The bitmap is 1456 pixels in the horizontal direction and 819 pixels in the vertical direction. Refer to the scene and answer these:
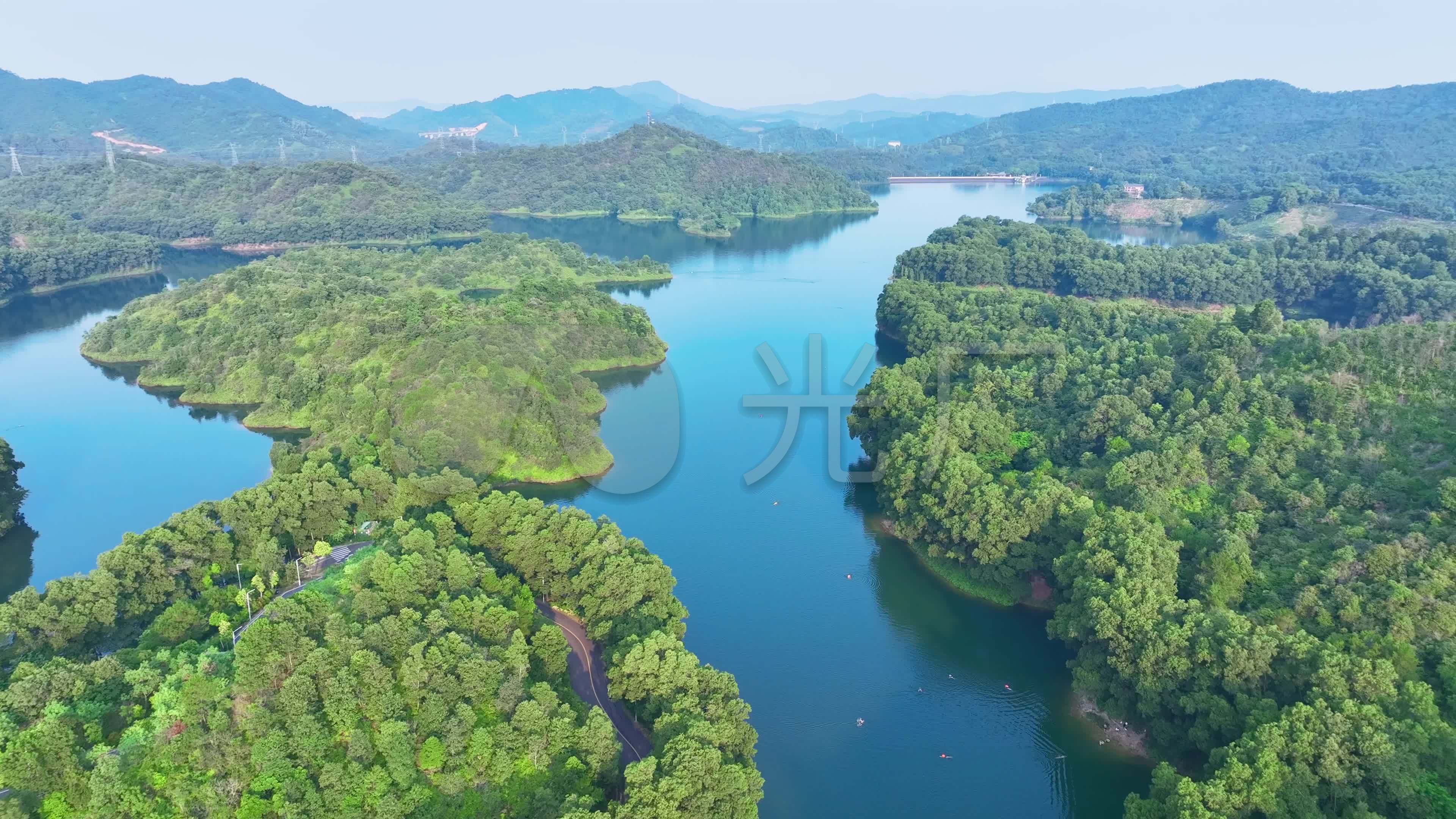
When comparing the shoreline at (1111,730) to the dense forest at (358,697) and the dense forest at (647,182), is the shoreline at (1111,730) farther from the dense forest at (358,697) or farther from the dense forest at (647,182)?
the dense forest at (647,182)

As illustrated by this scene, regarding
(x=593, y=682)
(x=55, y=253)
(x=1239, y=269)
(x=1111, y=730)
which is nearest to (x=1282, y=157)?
(x=1239, y=269)

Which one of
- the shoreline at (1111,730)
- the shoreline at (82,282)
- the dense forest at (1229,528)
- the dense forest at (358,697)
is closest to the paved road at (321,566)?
the dense forest at (358,697)

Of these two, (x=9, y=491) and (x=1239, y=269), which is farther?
(x=1239, y=269)

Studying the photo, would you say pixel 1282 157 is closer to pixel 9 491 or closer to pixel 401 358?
pixel 401 358

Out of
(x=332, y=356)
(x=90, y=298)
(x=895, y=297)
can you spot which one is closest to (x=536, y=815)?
(x=332, y=356)

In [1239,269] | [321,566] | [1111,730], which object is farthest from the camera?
[1239,269]

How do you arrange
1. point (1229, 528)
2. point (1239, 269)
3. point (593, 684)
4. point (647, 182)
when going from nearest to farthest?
point (593, 684) < point (1229, 528) < point (1239, 269) < point (647, 182)

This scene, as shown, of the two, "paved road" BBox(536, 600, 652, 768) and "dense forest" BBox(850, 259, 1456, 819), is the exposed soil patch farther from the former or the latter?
"paved road" BBox(536, 600, 652, 768)

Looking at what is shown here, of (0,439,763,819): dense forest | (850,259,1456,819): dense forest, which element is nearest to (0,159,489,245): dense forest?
(850,259,1456,819): dense forest
